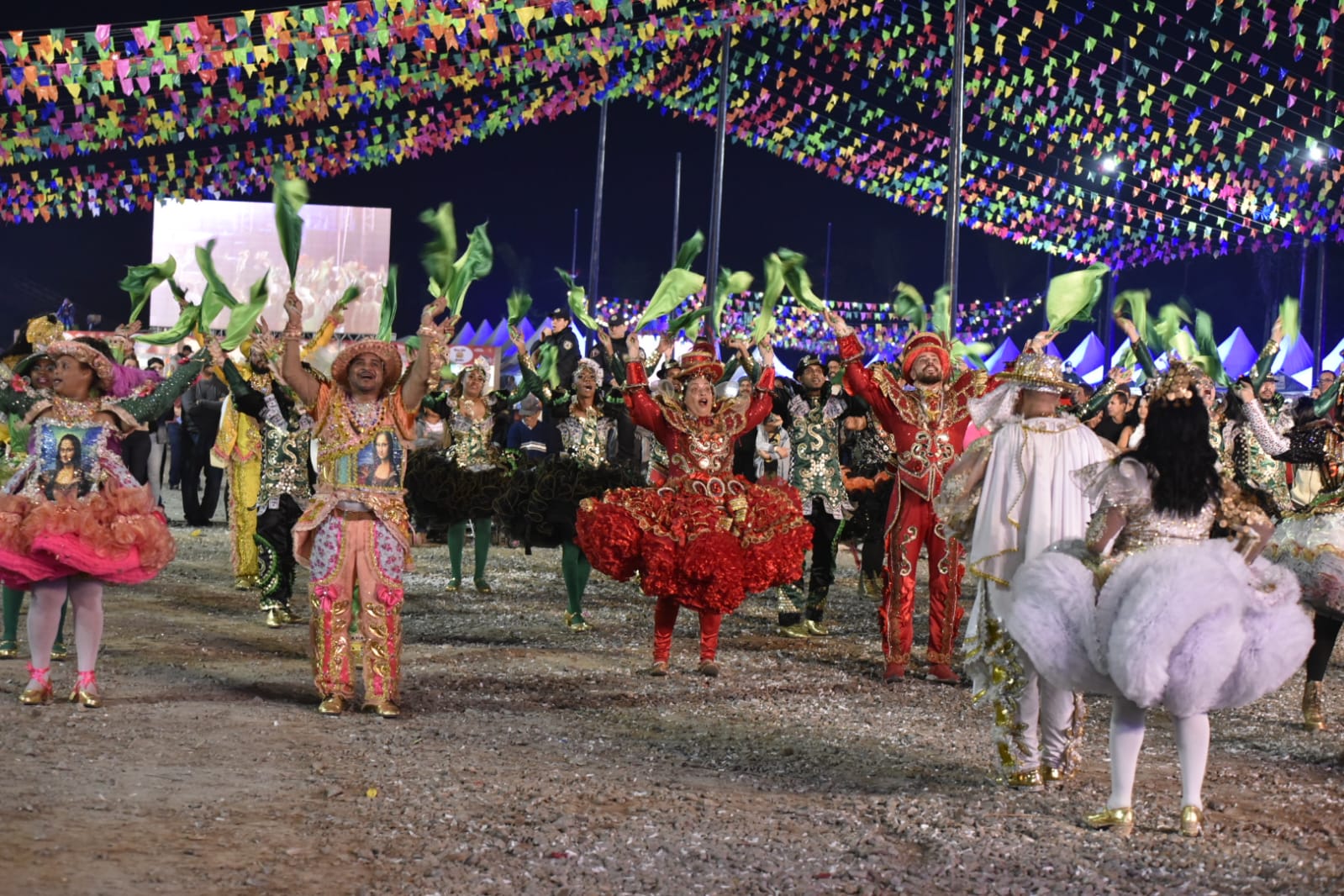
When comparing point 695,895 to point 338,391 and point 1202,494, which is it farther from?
point 338,391

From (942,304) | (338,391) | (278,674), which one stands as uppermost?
(942,304)

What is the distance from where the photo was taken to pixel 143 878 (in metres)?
4.55

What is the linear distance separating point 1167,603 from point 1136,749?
669 mm

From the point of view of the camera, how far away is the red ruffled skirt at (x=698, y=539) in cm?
855

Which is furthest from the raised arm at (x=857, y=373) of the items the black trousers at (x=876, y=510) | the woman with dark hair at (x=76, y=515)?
the woman with dark hair at (x=76, y=515)

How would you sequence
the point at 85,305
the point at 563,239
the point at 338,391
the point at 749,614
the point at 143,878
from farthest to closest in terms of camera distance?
the point at 563,239 → the point at 85,305 → the point at 749,614 → the point at 338,391 → the point at 143,878

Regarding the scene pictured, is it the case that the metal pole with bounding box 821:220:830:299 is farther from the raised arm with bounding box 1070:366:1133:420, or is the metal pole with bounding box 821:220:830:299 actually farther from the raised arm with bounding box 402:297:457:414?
the raised arm with bounding box 402:297:457:414

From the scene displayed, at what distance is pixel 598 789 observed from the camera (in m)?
5.95

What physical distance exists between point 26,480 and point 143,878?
139 inches

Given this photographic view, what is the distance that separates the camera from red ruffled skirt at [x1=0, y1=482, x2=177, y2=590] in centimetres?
→ 716

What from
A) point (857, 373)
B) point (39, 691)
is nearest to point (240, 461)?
point (39, 691)

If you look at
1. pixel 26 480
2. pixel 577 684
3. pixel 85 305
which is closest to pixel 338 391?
pixel 26 480

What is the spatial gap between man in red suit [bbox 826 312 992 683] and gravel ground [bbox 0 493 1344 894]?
33 centimetres

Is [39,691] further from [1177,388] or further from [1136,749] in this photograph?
[1177,388]
